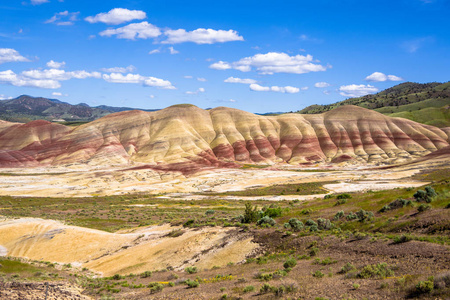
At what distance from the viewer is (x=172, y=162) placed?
127188mm

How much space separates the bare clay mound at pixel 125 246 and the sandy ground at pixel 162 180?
1507 inches

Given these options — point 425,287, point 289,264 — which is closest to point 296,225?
point 289,264

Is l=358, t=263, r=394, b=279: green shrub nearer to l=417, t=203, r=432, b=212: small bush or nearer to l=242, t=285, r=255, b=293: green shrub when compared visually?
l=242, t=285, r=255, b=293: green shrub

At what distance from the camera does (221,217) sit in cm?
4384

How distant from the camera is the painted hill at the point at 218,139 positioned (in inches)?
5315

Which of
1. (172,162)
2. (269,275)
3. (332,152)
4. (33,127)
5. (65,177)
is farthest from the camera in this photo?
(33,127)

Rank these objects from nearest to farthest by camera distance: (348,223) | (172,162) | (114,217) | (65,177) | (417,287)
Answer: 1. (417,287)
2. (348,223)
3. (114,217)
4. (65,177)
5. (172,162)

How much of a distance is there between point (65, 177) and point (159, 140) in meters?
47.3

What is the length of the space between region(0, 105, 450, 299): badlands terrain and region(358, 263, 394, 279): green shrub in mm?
50

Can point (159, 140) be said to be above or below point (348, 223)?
above

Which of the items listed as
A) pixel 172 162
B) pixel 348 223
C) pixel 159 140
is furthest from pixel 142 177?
pixel 348 223

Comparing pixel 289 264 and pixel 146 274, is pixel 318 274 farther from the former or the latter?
pixel 146 274

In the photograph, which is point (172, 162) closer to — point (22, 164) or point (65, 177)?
point (65, 177)

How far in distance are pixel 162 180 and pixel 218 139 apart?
48190mm
